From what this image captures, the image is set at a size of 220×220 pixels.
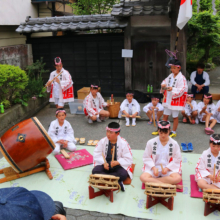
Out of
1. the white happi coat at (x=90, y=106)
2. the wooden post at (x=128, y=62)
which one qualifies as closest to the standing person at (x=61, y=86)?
the white happi coat at (x=90, y=106)

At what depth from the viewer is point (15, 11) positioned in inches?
381

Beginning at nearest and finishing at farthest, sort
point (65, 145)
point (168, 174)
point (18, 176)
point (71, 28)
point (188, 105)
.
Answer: point (168, 174), point (18, 176), point (65, 145), point (188, 105), point (71, 28)

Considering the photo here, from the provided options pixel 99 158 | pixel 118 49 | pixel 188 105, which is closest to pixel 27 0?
pixel 118 49

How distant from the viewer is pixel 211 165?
15.0 feet

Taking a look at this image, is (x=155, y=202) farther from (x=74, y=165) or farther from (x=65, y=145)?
(x=65, y=145)

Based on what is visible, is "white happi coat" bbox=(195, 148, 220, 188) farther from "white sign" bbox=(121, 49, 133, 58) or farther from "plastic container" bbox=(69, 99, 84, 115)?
"white sign" bbox=(121, 49, 133, 58)

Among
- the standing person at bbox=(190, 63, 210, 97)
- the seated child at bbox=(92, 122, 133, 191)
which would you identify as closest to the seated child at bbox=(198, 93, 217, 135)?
the standing person at bbox=(190, 63, 210, 97)

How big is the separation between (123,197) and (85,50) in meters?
6.83

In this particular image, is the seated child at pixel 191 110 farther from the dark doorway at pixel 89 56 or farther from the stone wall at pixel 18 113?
the stone wall at pixel 18 113

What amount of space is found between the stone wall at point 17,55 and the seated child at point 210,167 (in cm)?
699

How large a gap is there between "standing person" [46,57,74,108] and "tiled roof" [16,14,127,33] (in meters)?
2.07

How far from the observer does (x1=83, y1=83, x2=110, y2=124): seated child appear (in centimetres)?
802

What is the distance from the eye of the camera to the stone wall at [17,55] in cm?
887

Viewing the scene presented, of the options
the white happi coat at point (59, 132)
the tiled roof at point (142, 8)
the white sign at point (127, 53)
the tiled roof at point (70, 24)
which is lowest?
the white happi coat at point (59, 132)
